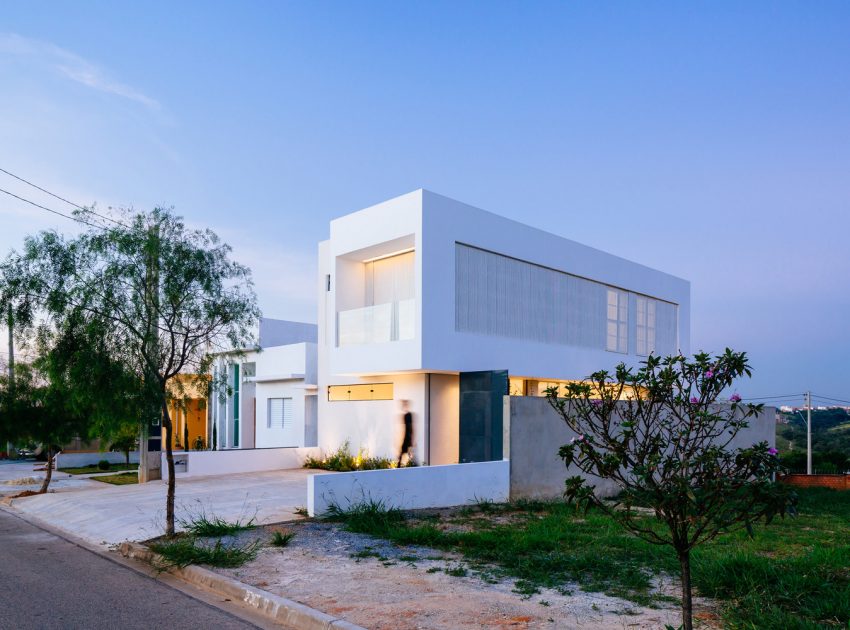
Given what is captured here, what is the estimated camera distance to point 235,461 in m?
22.8

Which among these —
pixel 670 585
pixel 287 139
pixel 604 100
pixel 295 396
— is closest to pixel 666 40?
pixel 604 100

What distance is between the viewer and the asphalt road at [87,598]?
719cm

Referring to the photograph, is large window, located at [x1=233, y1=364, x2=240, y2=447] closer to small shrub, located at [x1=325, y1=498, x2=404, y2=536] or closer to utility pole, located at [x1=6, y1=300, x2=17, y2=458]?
utility pole, located at [x1=6, y1=300, x2=17, y2=458]

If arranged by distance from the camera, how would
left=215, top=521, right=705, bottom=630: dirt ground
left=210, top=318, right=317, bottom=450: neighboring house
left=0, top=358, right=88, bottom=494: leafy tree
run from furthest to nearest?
left=210, top=318, right=317, bottom=450: neighboring house, left=0, top=358, right=88, bottom=494: leafy tree, left=215, top=521, right=705, bottom=630: dirt ground

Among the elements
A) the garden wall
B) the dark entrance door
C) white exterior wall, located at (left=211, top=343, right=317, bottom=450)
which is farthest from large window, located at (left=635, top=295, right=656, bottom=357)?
white exterior wall, located at (left=211, top=343, right=317, bottom=450)

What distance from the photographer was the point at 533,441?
16.9 metres

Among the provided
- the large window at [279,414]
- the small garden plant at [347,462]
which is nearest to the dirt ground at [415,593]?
the small garden plant at [347,462]

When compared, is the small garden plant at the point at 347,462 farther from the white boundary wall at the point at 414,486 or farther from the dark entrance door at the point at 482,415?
the white boundary wall at the point at 414,486

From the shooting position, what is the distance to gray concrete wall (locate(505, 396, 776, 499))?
16469 mm

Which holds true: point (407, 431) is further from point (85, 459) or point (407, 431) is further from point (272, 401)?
point (85, 459)

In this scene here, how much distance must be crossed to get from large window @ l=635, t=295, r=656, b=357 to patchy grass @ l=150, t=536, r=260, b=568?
21.1 m

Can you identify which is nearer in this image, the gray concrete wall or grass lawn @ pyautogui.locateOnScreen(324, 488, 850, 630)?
grass lawn @ pyautogui.locateOnScreen(324, 488, 850, 630)

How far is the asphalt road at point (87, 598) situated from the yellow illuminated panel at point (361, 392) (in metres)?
12.4

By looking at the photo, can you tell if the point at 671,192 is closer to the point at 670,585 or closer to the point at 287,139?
the point at 287,139
